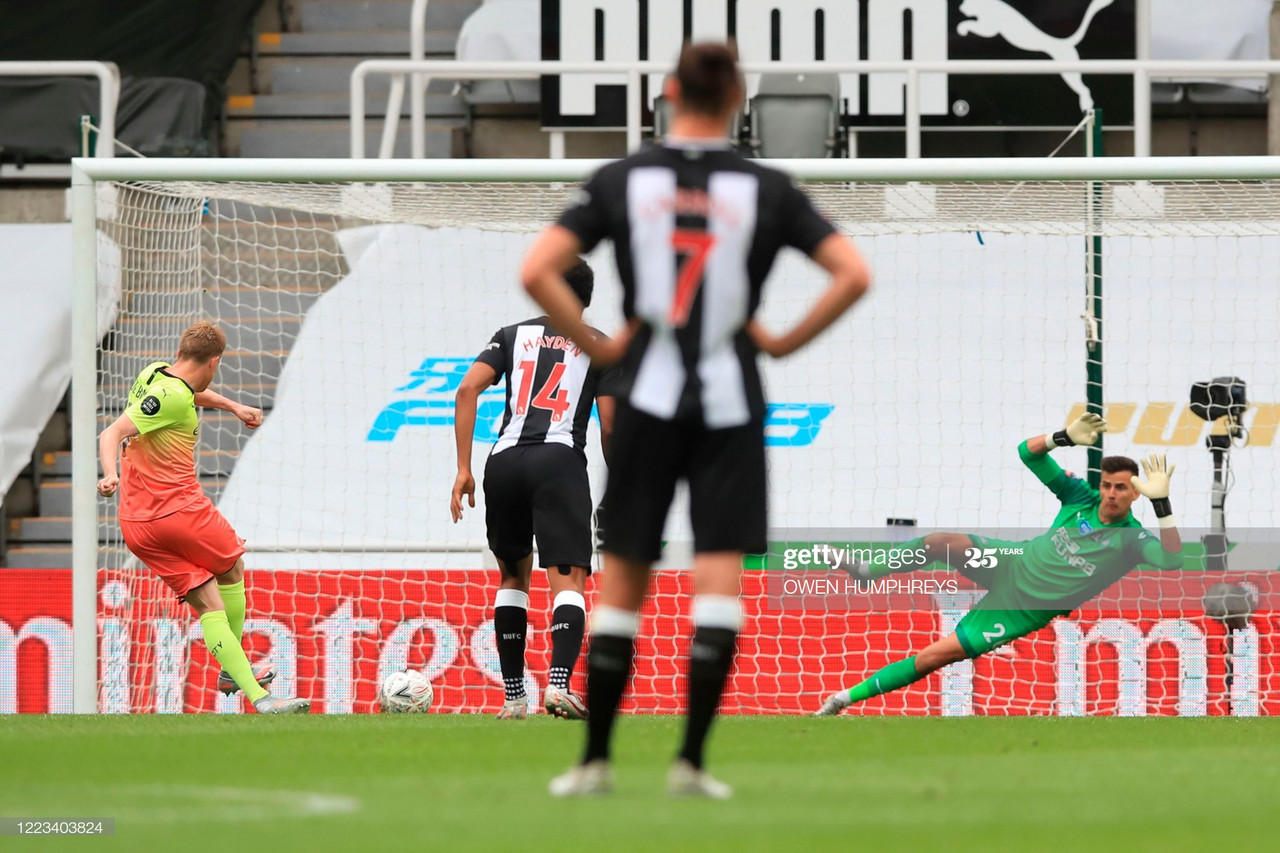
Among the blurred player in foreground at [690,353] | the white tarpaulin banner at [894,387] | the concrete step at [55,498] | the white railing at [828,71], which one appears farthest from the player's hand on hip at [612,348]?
the concrete step at [55,498]

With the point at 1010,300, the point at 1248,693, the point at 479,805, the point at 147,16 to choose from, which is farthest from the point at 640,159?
the point at 147,16

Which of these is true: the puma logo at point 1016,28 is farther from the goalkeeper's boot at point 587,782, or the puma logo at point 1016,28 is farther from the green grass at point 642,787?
the goalkeeper's boot at point 587,782

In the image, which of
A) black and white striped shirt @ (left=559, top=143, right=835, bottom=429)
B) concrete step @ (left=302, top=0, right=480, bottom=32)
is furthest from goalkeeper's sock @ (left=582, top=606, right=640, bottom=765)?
concrete step @ (left=302, top=0, right=480, bottom=32)

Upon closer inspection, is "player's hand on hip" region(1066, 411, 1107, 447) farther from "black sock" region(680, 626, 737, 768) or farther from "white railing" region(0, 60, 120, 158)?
"white railing" region(0, 60, 120, 158)

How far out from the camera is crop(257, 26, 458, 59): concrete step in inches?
605

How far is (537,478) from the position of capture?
6.98 metres

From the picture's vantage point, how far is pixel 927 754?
5.38 metres

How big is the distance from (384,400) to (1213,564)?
5.65 meters

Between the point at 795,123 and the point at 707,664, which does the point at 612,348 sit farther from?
the point at 795,123

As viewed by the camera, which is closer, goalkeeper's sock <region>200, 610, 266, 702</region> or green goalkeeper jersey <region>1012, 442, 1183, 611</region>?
goalkeeper's sock <region>200, 610, 266, 702</region>

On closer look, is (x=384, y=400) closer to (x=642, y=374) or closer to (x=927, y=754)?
(x=927, y=754)

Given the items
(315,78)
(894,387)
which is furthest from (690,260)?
(315,78)

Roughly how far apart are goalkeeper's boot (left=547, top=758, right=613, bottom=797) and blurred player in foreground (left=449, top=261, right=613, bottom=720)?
2.97m

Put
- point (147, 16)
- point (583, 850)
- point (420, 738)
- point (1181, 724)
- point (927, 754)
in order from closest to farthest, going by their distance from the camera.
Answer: point (583, 850) < point (927, 754) < point (420, 738) < point (1181, 724) < point (147, 16)
